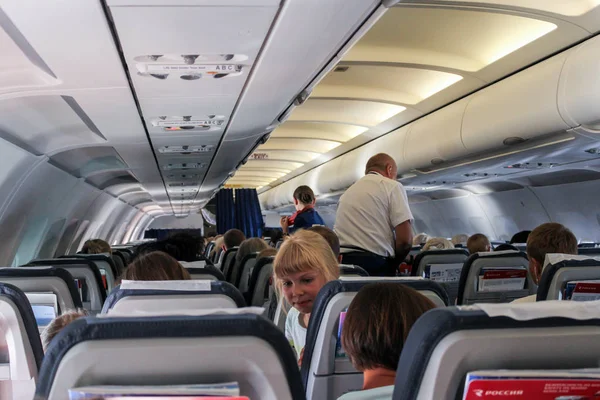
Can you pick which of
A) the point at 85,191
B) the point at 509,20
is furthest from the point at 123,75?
the point at 85,191

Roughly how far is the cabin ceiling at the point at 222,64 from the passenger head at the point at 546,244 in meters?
1.71

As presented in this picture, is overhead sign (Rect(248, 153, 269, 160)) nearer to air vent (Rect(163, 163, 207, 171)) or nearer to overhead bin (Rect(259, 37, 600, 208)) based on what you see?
air vent (Rect(163, 163, 207, 171))

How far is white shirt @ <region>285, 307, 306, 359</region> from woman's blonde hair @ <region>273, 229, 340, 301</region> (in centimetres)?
17

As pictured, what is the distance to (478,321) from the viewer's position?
1433 millimetres

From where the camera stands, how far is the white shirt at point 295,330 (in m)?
3.69

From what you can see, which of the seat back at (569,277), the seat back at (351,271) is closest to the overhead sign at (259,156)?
the seat back at (351,271)

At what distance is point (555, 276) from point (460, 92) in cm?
526

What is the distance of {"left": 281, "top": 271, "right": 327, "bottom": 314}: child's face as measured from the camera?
3.74m

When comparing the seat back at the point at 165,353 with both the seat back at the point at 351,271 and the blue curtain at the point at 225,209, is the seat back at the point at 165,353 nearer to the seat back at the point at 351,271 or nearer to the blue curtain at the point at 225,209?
the seat back at the point at 351,271

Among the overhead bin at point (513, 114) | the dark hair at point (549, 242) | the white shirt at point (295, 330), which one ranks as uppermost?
the overhead bin at point (513, 114)

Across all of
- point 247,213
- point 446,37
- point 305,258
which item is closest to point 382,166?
point 305,258

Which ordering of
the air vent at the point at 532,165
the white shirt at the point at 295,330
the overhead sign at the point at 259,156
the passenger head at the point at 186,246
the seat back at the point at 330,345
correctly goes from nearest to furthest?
1. the seat back at the point at 330,345
2. the white shirt at the point at 295,330
3. the passenger head at the point at 186,246
4. the air vent at the point at 532,165
5. the overhead sign at the point at 259,156

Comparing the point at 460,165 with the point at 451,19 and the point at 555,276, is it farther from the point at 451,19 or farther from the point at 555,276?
the point at 555,276

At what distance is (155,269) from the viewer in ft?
13.4
